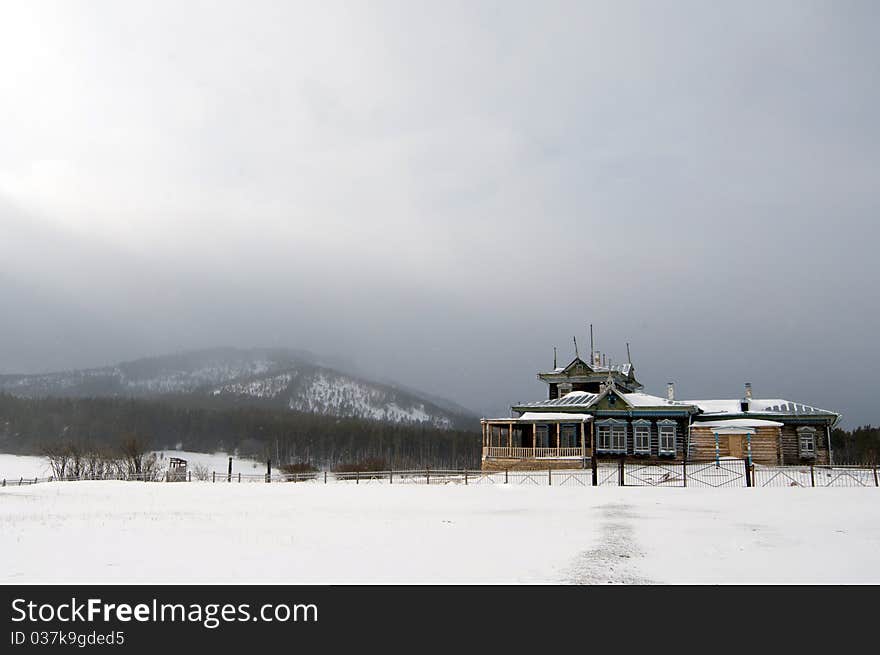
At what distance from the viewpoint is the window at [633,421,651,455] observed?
52.4 metres

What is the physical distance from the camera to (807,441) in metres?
51.5

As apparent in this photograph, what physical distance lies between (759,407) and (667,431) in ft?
28.0

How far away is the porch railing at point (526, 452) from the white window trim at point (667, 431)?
22.5 feet

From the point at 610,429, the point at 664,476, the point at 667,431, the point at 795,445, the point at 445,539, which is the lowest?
the point at 664,476

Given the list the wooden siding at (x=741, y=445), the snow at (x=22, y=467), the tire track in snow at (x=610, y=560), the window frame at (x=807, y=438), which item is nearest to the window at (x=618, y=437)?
the wooden siding at (x=741, y=445)

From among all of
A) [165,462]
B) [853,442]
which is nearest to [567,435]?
[853,442]

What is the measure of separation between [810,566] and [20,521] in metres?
19.2

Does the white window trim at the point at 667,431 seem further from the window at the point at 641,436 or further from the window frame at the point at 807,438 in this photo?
the window frame at the point at 807,438

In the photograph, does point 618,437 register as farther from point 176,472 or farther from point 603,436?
point 176,472

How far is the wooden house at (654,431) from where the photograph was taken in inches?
1940

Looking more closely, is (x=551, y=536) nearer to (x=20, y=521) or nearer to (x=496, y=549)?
(x=496, y=549)
